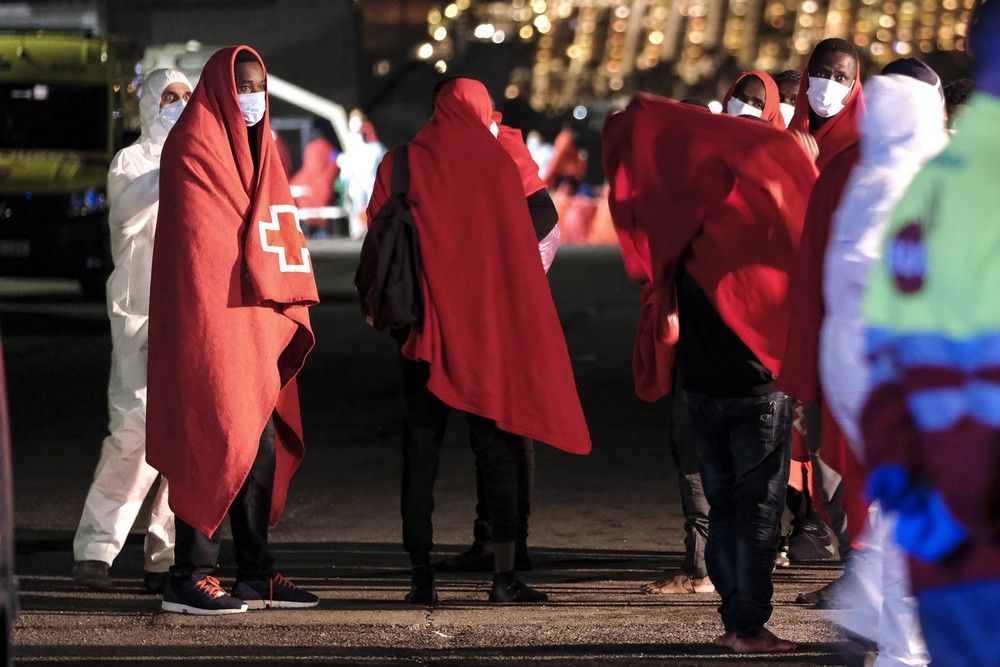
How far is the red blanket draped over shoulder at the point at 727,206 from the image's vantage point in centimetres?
579

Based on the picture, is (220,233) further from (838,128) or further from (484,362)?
(838,128)

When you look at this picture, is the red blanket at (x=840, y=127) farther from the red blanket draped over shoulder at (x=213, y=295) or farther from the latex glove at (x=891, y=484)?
the latex glove at (x=891, y=484)

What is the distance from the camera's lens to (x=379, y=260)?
6.48 metres

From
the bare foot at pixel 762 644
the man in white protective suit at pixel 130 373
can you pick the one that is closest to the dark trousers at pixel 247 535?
the man in white protective suit at pixel 130 373

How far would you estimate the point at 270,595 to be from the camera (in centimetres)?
675

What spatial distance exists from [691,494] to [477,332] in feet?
3.08

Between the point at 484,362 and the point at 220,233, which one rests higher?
the point at 220,233

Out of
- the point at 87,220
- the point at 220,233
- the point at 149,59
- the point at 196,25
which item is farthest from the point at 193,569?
the point at 196,25

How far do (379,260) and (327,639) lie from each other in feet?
4.00

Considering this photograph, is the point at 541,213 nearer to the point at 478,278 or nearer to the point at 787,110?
the point at 478,278

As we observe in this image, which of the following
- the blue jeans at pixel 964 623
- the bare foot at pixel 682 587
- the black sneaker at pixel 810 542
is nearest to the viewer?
the blue jeans at pixel 964 623

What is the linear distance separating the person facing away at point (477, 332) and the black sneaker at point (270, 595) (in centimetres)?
36

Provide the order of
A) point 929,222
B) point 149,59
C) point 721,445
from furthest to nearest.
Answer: point 149,59
point 721,445
point 929,222

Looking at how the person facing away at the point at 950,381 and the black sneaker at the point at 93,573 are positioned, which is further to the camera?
the black sneaker at the point at 93,573
